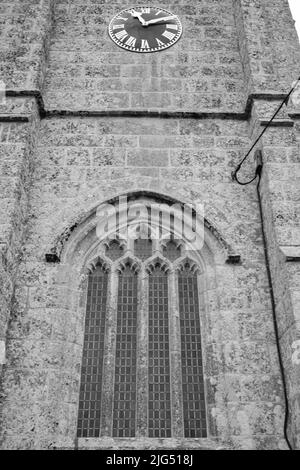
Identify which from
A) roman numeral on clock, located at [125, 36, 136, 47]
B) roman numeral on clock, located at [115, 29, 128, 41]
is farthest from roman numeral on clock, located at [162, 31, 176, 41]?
roman numeral on clock, located at [115, 29, 128, 41]

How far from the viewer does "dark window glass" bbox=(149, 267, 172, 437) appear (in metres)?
6.76

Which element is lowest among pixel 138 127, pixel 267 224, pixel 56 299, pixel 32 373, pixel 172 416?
pixel 172 416

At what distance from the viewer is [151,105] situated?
948cm

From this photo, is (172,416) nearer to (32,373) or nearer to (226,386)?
(226,386)

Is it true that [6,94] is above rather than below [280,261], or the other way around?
above

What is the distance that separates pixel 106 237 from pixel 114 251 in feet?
0.79

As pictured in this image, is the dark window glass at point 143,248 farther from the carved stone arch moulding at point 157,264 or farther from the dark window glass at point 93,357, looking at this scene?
the dark window glass at point 93,357

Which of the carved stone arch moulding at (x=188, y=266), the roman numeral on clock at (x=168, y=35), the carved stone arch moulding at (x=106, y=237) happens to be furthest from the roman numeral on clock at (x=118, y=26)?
the carved stone arch moulding at (x=188, y=266)

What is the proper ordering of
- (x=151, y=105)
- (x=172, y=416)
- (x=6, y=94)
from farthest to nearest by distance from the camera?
(x=151, y=105)
(x=6, y=94)
(x=172, y=416)

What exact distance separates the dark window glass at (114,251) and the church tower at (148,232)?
3 centimetres

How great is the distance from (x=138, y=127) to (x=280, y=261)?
11.6ft

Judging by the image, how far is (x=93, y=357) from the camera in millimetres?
7199

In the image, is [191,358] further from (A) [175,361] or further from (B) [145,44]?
(B) [145,44]
